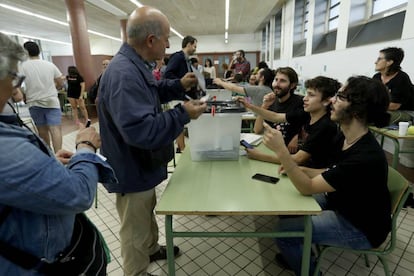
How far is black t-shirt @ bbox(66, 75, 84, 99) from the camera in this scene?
5262mm

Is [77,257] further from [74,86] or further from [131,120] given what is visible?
[74,86]

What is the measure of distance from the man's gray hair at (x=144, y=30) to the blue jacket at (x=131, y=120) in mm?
70

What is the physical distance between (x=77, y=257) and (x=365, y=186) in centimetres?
121

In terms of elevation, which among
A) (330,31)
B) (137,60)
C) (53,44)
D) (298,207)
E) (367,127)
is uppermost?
(53,44)

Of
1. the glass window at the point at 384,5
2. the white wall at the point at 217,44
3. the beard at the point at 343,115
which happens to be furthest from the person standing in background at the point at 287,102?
the white wall at the point at 217,44

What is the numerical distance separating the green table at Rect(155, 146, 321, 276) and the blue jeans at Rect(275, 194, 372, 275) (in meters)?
0.16

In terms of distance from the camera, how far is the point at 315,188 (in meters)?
1.15

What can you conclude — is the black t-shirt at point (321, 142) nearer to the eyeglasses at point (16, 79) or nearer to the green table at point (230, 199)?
the green table at point (230, 199)

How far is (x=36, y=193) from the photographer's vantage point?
58 centimetres

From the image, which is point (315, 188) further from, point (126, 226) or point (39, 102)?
point (39, 102)

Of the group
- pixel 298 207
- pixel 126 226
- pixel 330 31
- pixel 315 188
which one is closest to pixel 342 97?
pixel 315 188

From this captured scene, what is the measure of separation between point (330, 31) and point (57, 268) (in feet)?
18.3

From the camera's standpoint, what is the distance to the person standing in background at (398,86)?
2.55 meters

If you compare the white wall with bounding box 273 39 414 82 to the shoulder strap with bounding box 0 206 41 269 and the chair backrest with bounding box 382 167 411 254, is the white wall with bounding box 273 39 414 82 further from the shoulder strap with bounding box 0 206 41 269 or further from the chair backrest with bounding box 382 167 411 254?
the shoulder strap with bounding box 0 206 41 269
